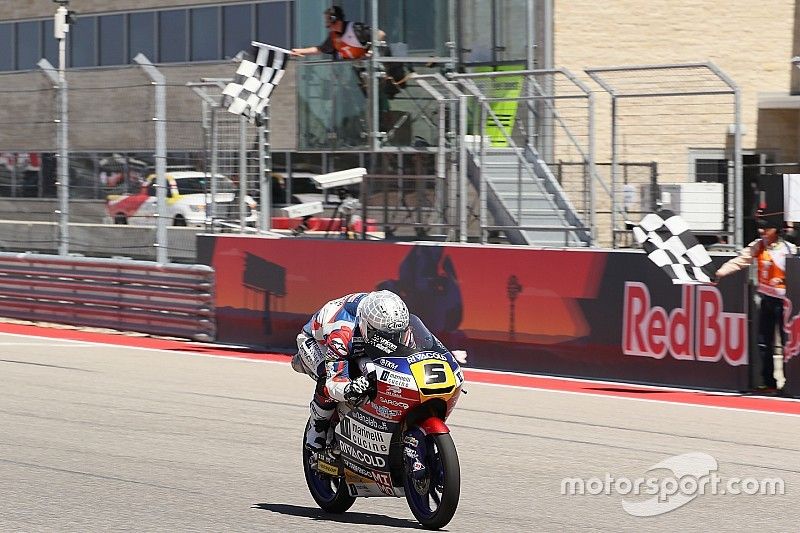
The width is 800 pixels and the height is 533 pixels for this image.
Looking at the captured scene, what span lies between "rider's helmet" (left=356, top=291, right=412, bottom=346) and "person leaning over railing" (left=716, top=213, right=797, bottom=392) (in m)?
6.59

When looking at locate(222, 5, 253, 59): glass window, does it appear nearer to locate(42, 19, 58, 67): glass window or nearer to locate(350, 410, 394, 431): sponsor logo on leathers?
locate(42, 19, 58, 67): glass window

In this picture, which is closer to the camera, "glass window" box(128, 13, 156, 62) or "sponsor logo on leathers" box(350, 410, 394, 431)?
"sponsor logo on leathers" box(350, 410, 394, 431)

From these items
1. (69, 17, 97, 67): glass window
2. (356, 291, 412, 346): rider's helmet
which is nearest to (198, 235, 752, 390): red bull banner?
(356, 291, 412, 346): rider's helmet

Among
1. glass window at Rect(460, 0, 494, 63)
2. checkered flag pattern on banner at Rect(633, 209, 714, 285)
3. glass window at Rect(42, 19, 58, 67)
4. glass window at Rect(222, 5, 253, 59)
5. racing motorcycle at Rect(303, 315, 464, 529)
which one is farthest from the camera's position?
glass window at Rect(42, 19, 58, 67)

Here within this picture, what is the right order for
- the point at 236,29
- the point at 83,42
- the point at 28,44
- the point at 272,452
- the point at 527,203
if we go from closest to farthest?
the point at 272,452, the point at 527,203, the point at 236,29, the point at 83,42, the point at 28,44

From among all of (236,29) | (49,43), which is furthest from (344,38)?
(49,43)

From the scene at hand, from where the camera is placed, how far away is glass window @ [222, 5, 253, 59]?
36.8m

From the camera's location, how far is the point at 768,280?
12.5 m

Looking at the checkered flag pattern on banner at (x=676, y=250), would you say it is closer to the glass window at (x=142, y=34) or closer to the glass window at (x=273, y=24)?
the glass window at (x=273, y=24)

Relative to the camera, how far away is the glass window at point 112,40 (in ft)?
130

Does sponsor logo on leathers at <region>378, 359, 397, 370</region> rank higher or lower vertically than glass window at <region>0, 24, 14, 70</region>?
lower

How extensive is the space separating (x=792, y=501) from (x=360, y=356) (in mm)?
2650
